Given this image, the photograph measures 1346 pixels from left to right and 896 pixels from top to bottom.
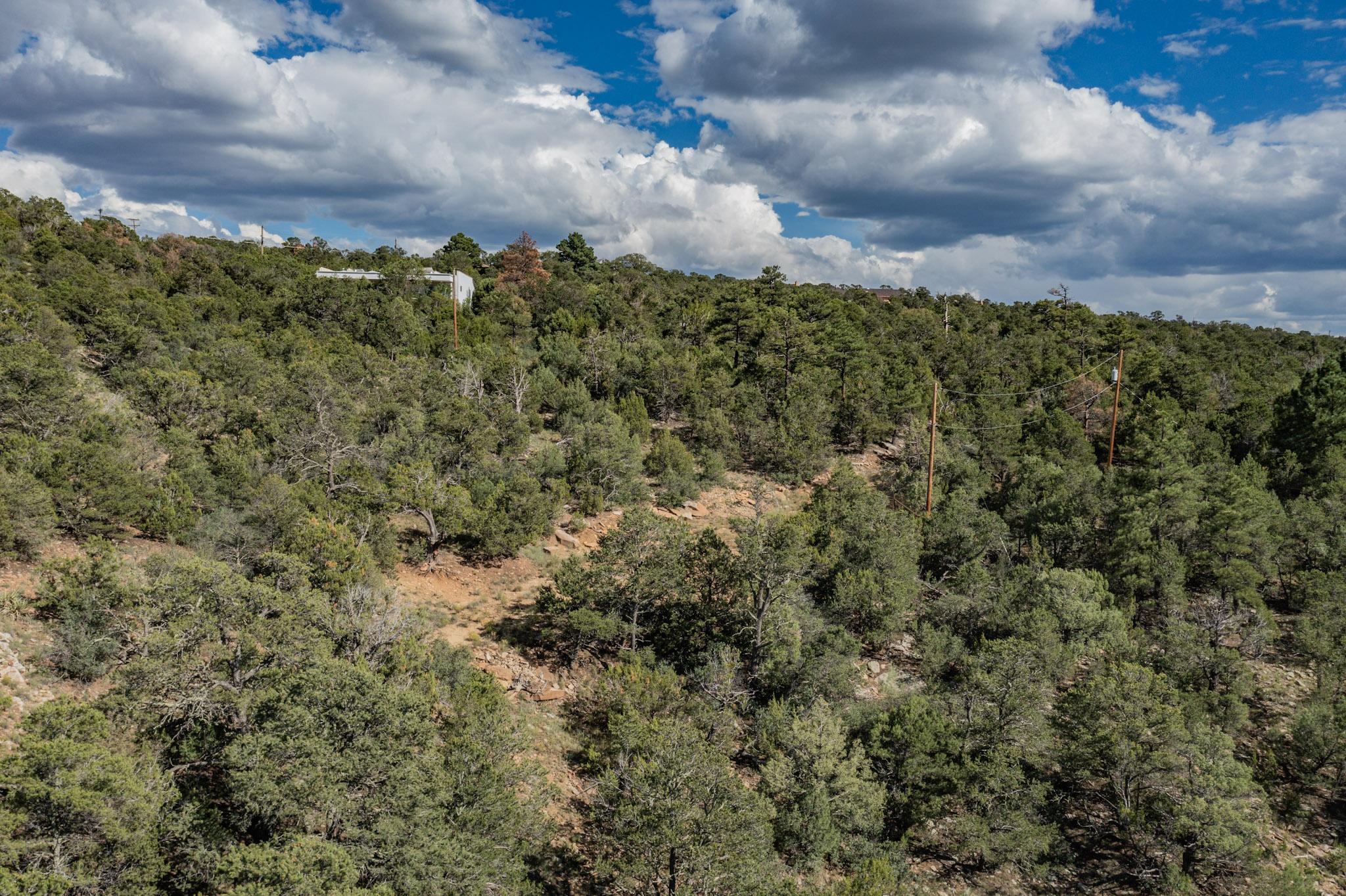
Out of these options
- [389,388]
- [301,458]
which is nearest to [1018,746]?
[301,458]

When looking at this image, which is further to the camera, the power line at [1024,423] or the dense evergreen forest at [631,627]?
the power line at [1024,423]

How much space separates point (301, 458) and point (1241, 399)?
201ft

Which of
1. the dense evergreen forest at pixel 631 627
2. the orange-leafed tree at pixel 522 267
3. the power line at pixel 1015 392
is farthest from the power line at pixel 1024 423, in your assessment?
the orange-leafed tree at pixel 522 267

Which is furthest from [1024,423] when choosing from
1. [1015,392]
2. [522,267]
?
[522,267]

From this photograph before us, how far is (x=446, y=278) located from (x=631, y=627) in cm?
5129

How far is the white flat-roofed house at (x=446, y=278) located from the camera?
60062 mm

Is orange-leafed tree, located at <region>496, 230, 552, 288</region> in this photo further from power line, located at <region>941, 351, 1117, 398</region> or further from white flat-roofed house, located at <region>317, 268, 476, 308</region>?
power line, located at <region>941, 351, 1117, 398</region>

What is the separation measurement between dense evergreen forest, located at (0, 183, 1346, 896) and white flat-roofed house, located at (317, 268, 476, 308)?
1344cm

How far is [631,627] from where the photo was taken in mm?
23391

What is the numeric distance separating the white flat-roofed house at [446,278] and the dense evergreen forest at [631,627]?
13.4 m

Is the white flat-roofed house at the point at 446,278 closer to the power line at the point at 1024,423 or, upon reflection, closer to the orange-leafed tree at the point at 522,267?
the orange-leafed tree at the point at 522,267

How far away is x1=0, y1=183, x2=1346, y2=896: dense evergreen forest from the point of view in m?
13.0

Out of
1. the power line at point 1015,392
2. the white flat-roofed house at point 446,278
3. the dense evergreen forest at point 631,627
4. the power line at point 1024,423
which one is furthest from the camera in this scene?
the white flat-roofed house at point 446,278

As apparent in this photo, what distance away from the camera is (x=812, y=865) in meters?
18.3
